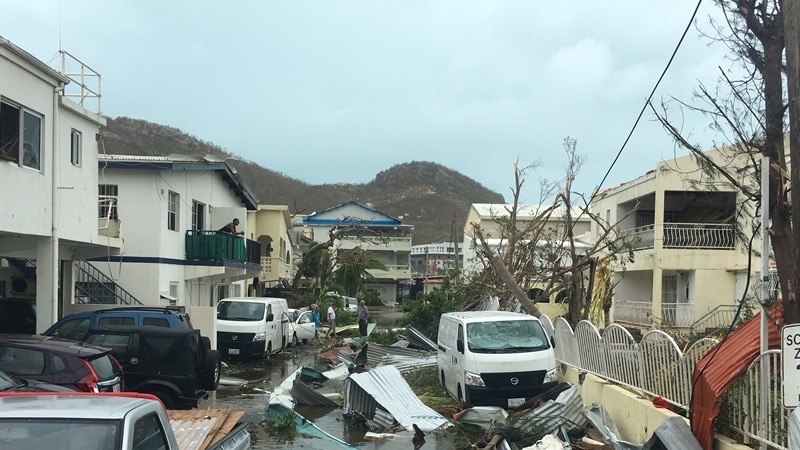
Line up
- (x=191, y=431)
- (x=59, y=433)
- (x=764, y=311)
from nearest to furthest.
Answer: (x=59, y=433) → (x=764, y=311) → (x=191, y=431)

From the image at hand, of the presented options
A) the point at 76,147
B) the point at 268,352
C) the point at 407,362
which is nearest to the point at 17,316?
the point at 76,147

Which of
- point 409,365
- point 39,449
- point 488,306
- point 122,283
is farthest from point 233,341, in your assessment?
point 39,449

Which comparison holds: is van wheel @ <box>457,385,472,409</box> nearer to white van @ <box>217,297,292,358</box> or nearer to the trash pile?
the trash pile

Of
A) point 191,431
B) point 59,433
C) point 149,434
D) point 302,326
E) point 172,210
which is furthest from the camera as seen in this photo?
point 302,326

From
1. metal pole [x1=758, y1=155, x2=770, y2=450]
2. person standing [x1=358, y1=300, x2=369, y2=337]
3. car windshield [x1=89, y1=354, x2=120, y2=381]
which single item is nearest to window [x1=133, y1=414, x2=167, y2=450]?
car windshield [x1=89, y1=354, x2=120, y2=381]

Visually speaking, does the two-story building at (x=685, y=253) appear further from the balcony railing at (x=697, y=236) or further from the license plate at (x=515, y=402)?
the license plate at (x=515, y=402)

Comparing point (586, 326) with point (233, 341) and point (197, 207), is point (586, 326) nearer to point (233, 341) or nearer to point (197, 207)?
point (233, 341)

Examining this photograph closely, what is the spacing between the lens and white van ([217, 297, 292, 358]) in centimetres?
2172

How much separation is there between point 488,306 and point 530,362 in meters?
11.5

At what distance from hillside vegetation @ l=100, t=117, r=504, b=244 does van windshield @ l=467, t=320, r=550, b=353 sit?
6769 cm

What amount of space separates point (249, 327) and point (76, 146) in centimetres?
791

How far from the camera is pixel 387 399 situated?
1297cm

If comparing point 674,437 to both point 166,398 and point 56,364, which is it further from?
point 166,398

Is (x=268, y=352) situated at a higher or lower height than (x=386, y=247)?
lower
